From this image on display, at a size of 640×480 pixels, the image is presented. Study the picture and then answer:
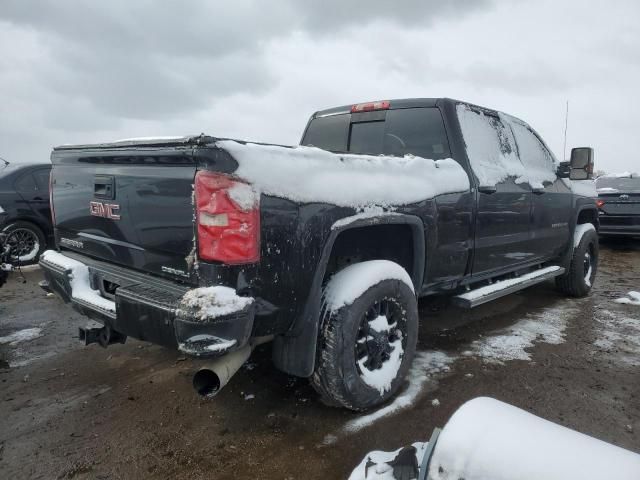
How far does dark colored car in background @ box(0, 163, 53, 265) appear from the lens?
703 centimetres

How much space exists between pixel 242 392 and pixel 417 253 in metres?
1.51

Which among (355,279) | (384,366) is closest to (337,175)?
(355,279)

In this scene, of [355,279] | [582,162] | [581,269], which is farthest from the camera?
[581,269]

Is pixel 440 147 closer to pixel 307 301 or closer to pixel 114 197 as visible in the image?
pixel 307 301

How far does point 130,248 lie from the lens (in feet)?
8.11

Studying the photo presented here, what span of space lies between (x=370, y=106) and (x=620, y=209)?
7638mm

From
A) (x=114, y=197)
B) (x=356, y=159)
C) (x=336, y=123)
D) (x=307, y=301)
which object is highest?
(x=336, y=123)

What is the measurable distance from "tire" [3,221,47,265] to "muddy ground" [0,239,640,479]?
3160 millimetres

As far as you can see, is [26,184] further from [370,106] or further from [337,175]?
[337,175]

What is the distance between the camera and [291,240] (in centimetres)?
219

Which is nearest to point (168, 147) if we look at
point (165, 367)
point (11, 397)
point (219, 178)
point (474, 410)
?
point (219, 178)

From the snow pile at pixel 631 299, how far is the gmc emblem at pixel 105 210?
18.4 ft

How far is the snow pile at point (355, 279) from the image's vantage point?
97.8 inches

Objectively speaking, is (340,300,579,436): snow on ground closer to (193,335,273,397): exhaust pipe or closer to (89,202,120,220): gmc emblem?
(193,335,273,397): exhaust pipe
